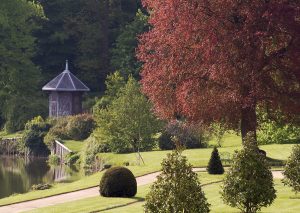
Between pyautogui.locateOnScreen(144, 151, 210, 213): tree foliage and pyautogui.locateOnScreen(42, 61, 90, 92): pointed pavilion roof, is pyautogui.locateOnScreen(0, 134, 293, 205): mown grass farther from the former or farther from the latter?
pyautogui.locateOnScreen(42, 61, 90, 92): pointed pavilion roof

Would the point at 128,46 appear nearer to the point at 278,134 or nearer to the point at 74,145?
the point at 74,145

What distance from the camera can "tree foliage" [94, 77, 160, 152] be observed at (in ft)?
155

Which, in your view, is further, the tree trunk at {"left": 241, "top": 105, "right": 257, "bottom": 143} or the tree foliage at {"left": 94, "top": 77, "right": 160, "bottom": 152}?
the tree foliage at {"left": 94, "top": 77, "right": 160, "bottom": 152}

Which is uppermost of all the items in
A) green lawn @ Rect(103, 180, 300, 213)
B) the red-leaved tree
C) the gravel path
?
the red-leaved tree

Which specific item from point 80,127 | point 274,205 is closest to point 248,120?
point 274,205

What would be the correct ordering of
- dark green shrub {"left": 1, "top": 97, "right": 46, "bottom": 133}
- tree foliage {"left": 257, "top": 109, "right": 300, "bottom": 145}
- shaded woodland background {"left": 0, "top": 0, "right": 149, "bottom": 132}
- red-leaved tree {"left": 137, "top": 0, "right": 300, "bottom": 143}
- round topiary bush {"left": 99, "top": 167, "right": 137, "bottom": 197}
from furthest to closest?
shaded woodland background {"left": 0, "top": 0, "right": 149, "bottom": 132}
dark green shrub {"left": 1, "top": 97, "right": 46, "bottom": 133}
tree foliage {"left": 257, "top": 109, "right": 300, "bottom": 145}
red-leaved tree {"left": 137, "top": 0, "right": 300, "bottom": 143}
round topiary bush {"left": 99, "top": 167, "right": 137, "bottom": 197}

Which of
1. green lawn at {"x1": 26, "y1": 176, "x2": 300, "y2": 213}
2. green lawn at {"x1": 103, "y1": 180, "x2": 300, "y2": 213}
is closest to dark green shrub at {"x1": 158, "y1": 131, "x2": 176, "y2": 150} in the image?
green lawn at {"x1": 26, "y1": 176, "x2": 300, "y2": 213}

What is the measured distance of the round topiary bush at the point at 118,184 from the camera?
26719 millimetres

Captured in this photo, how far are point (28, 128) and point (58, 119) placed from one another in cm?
301

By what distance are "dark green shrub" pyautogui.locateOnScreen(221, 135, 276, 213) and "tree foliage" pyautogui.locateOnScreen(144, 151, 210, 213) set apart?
11.4 feet

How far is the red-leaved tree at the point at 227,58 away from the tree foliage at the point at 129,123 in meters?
12.6

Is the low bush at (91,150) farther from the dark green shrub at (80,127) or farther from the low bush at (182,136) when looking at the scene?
the dark green shrub at (80,127)

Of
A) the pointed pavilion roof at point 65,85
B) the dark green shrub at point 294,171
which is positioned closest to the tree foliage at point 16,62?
the pointed pavilion roof at point 65,85

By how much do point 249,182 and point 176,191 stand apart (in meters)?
4.15
